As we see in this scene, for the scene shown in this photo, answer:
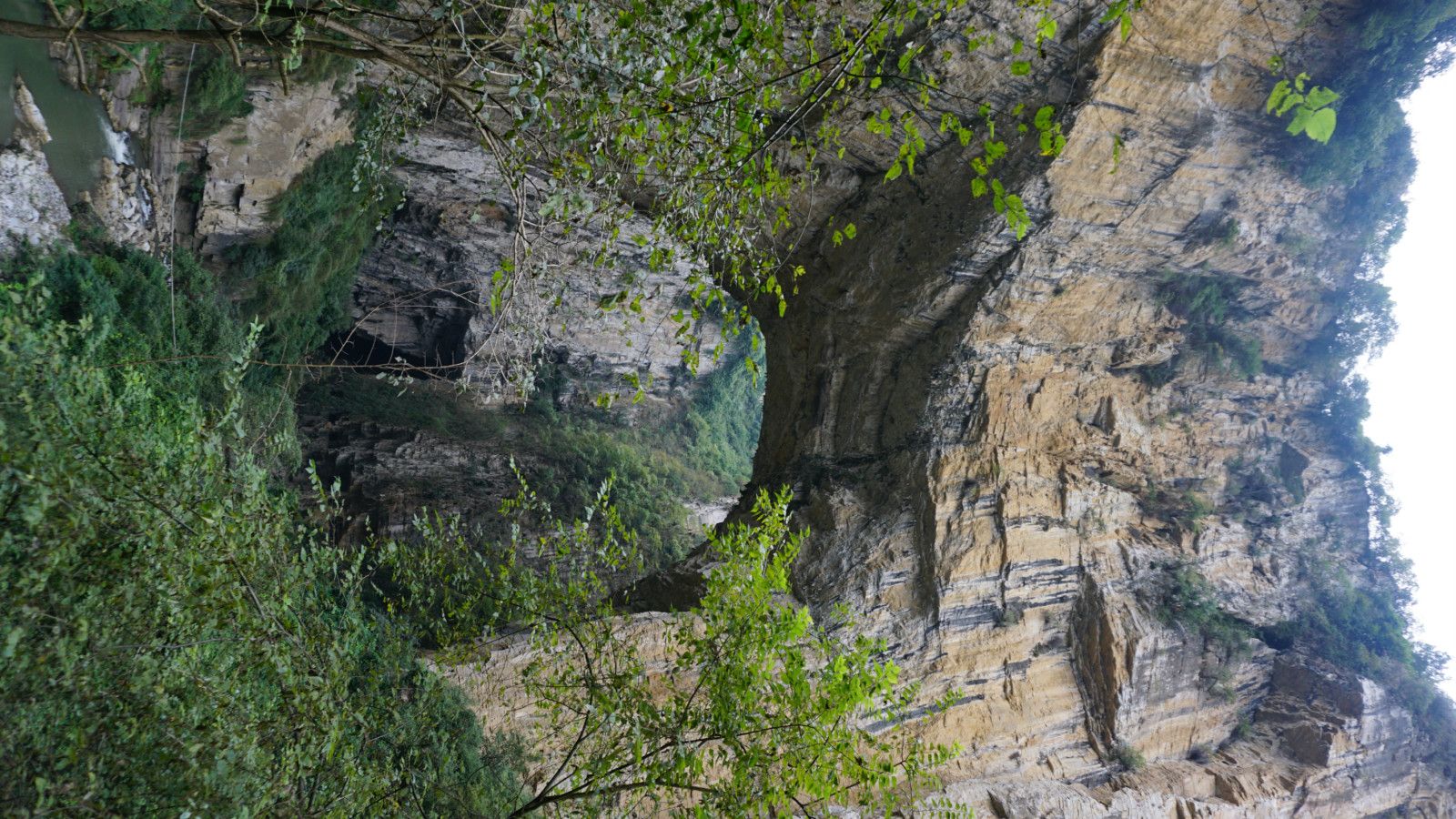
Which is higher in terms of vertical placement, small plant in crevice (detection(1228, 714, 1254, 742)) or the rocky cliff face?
the rocky cliff face

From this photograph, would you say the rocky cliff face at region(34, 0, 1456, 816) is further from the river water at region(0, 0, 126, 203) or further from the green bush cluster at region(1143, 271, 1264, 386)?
the river water at region(0, 0, 126, 203)

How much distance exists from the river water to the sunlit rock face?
8.24 m

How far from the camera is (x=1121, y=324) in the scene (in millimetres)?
11453

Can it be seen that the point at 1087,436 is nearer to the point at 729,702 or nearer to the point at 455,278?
the point at 729,702

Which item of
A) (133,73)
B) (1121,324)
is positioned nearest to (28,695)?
(133,73)

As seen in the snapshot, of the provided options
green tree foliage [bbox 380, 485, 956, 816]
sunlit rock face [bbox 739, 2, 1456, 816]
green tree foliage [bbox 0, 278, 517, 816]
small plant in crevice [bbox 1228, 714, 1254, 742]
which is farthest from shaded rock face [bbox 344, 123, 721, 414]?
small plant in crevice [bbox 1228, 714, 1254, 742]

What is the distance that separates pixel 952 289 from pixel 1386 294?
7.46m

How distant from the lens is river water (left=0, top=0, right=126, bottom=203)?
6973 millimetres

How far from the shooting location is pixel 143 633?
3.66 m

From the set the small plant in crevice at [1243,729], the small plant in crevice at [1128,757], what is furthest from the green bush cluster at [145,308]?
the small plant in crevice at [1243,729]

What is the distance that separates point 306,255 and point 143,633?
9080 millimetres

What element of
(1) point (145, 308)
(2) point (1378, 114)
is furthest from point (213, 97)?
(2) point (1378, 114)

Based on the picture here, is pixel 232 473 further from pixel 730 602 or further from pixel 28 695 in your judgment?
pixel 730 602

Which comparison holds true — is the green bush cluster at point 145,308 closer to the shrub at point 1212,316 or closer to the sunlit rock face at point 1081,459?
the sunlit rock face at point 1081,459
